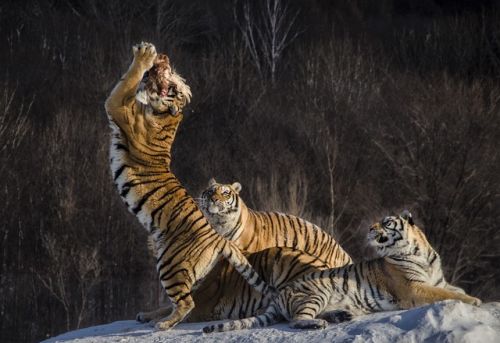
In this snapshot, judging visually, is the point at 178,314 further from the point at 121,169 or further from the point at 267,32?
the point at 267,32

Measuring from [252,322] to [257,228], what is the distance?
7.14 feet

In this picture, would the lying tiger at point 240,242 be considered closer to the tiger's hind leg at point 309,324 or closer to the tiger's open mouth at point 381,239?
the tiger's open mouth at point 381,239

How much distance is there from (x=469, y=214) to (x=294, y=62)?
11897 millimetres

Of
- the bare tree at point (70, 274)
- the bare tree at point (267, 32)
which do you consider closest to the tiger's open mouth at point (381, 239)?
the bare tree at point (70, 274)

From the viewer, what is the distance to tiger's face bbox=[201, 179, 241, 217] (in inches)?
351

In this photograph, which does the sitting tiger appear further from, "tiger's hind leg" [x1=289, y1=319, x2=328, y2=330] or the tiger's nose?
"tiger's hind leg" [x1=289, y1=319, x2=328, y2=330]

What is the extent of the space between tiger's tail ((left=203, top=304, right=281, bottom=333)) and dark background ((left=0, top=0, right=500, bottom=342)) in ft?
60.0

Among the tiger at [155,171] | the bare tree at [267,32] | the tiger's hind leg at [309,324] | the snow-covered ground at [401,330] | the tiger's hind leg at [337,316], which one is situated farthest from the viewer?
the bare tree at [267,32]

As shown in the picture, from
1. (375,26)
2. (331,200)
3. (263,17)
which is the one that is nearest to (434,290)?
(331,200)

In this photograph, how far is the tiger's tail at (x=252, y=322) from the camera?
706cm

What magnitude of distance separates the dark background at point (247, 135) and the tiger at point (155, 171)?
17.8 meters

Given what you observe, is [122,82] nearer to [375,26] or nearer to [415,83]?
[415,83]

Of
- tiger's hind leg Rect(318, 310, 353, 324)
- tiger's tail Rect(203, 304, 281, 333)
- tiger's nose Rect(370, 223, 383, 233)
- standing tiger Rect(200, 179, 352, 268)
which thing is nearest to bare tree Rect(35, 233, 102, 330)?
standing tiger Rect(200, 179, 352, 268)

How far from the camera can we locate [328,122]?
116ft
